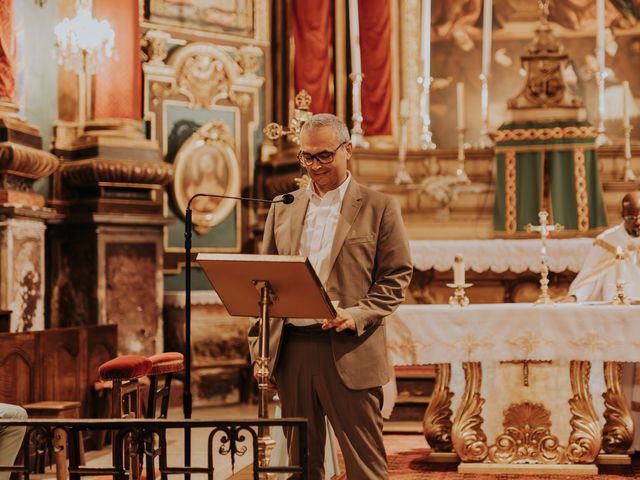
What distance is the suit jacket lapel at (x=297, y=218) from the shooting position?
3.71m

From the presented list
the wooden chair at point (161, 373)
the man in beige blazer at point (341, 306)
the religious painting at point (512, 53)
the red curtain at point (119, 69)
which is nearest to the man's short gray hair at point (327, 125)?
the man in beige blazer at point (341, 306)

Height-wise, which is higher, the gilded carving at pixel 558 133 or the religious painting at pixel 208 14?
the religious painting at pixel 208 14

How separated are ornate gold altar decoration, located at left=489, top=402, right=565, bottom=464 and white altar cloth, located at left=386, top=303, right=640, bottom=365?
0.38 metres

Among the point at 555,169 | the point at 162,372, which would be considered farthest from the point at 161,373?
the point at 555,169

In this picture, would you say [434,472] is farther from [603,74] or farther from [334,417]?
[603,74]

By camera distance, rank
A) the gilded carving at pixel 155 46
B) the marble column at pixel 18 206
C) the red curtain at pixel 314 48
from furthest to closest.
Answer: the red curtain at pixel 314 48, the gilded carving at pixel 155 46, the marble column at pixel 18 206

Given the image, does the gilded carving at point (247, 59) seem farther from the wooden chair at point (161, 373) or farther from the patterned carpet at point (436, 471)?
the wooden chair at point (161, 373)

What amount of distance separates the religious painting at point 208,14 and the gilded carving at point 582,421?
18.9 ft

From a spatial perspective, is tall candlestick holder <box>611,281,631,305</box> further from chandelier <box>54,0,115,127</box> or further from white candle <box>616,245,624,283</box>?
chandelier <box>54,0,115,127</box>

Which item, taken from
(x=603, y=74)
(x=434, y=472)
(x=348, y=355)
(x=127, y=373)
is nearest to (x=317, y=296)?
(x=348, y=355)

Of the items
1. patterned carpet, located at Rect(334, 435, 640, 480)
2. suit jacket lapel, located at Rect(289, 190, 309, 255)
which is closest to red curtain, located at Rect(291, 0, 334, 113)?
patterned carpet, located at Rect(334, 435, 640, 480)

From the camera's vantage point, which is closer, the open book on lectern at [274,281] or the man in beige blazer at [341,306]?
the open book on lectern at [274,281]

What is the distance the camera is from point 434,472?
20.1 feet

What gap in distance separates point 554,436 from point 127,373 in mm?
2614
